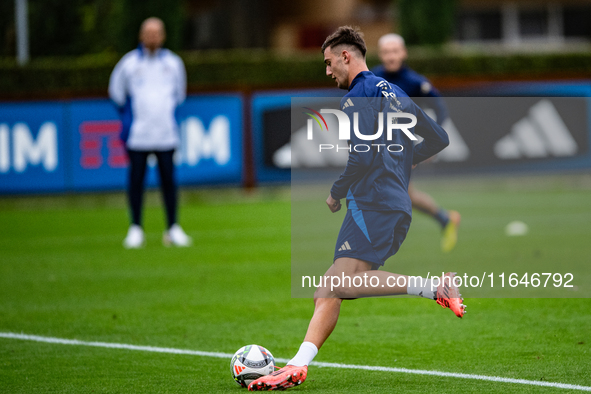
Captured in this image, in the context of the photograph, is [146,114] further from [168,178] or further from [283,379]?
[283,379]

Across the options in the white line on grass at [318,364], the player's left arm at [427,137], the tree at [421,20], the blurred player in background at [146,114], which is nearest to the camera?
the white line on grass at [318,364]

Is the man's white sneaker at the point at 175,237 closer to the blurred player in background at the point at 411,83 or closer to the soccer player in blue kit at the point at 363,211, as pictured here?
the blurred player in background at the point at 411,83

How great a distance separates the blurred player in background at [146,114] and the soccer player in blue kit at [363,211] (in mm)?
6230

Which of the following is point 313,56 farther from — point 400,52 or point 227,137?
point 400,52

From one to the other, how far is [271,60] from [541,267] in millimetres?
11334

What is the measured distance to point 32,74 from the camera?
18.8m

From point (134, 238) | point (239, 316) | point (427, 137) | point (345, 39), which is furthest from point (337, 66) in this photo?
point (134, 238)

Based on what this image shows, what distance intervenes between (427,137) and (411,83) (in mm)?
4552

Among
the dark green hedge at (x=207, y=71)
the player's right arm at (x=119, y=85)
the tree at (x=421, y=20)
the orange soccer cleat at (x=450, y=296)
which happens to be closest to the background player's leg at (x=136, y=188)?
the player's right arm at (x=119, y=85)

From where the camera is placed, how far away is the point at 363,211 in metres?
4.59

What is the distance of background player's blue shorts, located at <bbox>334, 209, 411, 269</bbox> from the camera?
4.55 metres

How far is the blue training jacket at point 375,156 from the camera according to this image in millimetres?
4418

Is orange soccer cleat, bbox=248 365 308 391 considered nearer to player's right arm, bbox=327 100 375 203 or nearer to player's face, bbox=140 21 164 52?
player's right arm, bbox=327 100 375 203

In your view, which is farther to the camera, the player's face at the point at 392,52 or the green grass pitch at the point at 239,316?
the player's face at the point at 392,52
